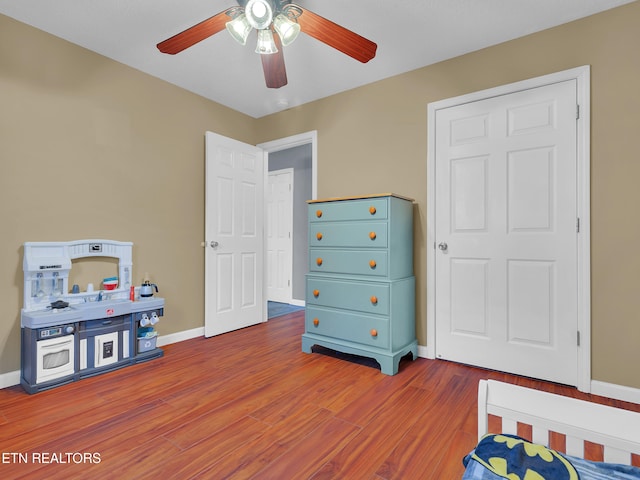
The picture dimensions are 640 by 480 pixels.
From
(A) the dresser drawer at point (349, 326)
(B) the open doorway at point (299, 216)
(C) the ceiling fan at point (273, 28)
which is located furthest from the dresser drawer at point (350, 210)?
(B) the open doorway at point (299, 216)

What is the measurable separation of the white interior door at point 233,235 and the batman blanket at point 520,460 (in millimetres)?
2928

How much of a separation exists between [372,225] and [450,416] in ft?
4.38

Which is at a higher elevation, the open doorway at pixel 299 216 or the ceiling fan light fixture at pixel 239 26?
the ceiling fan light fixture at pixel 239 26

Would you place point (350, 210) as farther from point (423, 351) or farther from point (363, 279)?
point (423, 351)

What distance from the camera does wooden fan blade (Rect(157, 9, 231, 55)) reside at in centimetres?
178

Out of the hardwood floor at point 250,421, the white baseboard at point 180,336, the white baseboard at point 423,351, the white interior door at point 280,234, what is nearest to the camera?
the hardwood floor at point 250,421

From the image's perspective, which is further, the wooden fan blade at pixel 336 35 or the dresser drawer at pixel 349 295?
the dresser drawer at pixel 349 295

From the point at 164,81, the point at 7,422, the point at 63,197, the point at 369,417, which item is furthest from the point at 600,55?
the point at 7,422

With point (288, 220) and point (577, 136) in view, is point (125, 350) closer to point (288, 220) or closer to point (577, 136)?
point (288, 220)

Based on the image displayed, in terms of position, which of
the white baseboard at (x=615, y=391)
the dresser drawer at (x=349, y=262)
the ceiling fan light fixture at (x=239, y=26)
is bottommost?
the white baseboard at (x=615, y=391)

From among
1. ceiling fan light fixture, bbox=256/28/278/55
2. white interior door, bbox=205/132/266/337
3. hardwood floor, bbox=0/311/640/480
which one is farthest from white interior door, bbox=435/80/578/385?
white interior door, bbox=205/132/266/337

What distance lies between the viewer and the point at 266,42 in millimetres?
1927

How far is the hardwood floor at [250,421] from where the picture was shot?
4.82 ft

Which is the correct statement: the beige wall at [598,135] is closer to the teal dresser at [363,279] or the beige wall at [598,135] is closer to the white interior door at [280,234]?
the teal dresser at [363,279]
